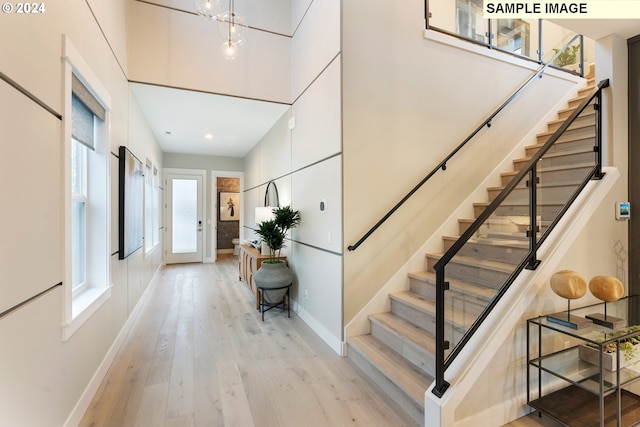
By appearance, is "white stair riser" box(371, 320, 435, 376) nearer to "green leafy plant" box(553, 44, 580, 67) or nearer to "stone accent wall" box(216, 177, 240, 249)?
"green leafy plant" box(553, 44, 580, 67)

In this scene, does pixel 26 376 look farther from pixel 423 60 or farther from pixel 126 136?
pixel 423 60

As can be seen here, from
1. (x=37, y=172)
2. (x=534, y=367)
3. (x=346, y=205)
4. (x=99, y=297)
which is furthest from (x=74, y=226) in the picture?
(x=534, y=367)

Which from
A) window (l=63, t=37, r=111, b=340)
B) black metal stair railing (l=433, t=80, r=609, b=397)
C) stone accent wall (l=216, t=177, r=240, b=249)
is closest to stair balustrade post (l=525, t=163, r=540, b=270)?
black metal stair railing (l=433, t=80, r=609, b=397)

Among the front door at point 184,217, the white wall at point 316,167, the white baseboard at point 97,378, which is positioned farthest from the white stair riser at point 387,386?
the front door at point 184,217

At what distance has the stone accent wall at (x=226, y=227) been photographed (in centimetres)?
992

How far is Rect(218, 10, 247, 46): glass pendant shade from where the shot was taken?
104 inches

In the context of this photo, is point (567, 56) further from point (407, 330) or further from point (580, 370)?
point (407, 330)

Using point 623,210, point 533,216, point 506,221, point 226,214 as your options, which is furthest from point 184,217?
point 623,210

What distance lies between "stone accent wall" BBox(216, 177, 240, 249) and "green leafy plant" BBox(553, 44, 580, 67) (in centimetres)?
870

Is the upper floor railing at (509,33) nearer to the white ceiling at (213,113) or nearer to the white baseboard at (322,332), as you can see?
the white ceiling at (213,113)

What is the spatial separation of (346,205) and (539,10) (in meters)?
2.08

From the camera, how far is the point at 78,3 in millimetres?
1973

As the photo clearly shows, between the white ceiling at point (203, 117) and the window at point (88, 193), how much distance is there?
1468 millimetres

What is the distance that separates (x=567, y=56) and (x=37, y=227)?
6.04 m
